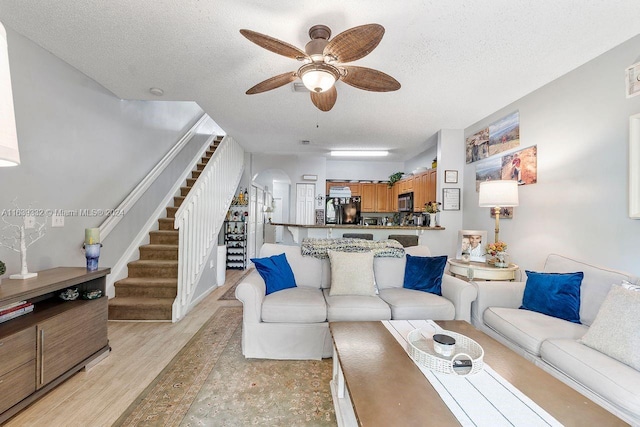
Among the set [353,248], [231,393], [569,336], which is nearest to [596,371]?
[569,336]

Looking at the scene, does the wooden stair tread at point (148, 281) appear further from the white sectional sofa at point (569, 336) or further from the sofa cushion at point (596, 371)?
the sofa cushion at point (596, 371)

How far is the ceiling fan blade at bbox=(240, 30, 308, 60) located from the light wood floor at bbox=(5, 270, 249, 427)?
2.40m

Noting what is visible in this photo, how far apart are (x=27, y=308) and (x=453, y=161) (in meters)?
5.01

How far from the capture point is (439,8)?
178 centimetres

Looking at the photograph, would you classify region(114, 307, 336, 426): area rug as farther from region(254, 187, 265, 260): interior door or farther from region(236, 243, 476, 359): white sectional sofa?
region(254, 187, 265, 260): interior door

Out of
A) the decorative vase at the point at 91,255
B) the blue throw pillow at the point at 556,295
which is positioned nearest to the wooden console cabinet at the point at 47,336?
the decorative vase at the point at 91,255

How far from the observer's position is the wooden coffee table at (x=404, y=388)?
1.00 m

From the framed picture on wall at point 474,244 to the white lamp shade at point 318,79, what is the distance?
2.48 metres

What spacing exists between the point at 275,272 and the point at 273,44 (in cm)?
187

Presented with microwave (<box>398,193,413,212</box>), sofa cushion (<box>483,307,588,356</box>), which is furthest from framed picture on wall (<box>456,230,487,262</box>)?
microwave (<box>398,193,413,212</box>)

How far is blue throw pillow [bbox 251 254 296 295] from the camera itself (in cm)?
253

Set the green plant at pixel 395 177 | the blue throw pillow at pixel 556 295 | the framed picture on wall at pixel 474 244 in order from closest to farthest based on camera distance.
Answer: the blue throw pillow at pixel 556 295
the framed picture on wall at pixel 474 244
the green plant at pixel 395 177

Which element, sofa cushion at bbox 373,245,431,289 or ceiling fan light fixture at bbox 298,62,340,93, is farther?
sofa cushion at bbox 373,245,431,289

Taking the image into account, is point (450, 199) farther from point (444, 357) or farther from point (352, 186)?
point (444, 357)
